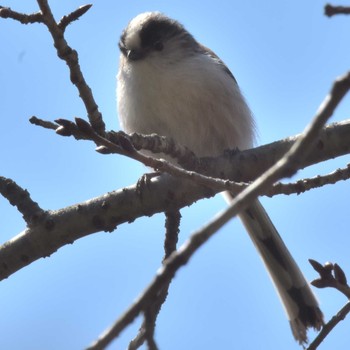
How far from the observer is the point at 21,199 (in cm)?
308

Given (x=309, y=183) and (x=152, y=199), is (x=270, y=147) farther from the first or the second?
(x=152, y=199)

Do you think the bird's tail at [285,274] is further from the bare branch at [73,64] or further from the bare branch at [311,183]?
the bare branch at [73,64]

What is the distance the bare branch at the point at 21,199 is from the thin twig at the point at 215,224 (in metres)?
1.87

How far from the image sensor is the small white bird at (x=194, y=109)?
13.8 feet

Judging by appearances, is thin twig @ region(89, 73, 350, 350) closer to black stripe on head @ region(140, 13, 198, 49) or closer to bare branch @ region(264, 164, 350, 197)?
bare branch @ region(264, 164, 350, 197)

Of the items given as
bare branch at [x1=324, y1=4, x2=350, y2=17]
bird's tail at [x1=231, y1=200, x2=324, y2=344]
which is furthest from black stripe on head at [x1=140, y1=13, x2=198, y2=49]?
bare branch at [x1=324, y1=4, x2=350, y2=17]

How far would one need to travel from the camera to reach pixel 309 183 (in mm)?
2828

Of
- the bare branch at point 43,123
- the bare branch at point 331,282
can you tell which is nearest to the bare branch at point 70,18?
the bare branch at point 43,123

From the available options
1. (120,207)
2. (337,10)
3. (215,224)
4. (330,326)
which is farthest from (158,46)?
(215,224)

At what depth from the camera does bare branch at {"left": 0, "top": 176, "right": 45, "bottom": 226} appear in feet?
9.94

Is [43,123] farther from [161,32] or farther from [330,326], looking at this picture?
[161,32]

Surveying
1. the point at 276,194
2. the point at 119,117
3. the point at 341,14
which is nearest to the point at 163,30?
the point at 119,117

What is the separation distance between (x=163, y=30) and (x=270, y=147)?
2.15 m

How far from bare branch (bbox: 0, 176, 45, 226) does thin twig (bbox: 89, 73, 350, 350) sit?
1.87m
